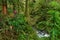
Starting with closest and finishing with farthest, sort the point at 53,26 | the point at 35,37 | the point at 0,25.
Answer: the point at 53,26
the point at 0,25
the point at 35,37

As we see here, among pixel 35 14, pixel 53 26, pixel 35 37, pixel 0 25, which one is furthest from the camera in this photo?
pixel 35 14

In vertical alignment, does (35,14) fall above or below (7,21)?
below

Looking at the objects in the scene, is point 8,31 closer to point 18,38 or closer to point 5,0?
point 18,38

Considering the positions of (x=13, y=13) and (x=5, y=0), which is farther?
(x=13, y=13)

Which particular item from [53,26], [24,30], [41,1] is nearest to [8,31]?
[24,30]

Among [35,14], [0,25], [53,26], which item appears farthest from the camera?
[35,14]

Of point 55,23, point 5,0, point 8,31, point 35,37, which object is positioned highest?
point 5,0

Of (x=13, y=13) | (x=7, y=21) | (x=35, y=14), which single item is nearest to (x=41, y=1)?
(x=35, y=14)

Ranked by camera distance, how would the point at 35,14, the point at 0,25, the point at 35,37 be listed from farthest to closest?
the point at 35,14
the point at 35,37
the point at 0,25

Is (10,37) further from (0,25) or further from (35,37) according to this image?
(35,37)
